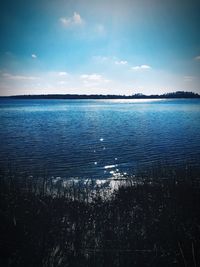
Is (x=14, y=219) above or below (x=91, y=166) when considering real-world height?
above

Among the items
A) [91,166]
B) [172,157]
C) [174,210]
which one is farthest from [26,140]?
[174,210]

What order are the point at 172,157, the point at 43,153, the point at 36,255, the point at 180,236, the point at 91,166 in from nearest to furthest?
the point at 36,255, the point at 180,236, the point at 91,166, the point at 172,157, the point at 43,153

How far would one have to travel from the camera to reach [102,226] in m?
→ 10.6

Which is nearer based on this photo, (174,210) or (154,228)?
(154,228)

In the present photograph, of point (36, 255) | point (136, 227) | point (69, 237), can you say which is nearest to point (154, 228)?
point (136, 227)

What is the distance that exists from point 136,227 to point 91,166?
39.2 feet

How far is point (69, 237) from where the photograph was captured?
9.64 meters

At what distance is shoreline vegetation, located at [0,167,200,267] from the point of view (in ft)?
27.5

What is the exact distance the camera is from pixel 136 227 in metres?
10.5

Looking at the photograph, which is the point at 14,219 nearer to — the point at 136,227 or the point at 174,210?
the point at 136,227

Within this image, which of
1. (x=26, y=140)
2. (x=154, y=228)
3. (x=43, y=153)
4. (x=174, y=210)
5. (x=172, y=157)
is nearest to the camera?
(x=154, y=228)

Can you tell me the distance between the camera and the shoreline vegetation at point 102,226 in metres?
8.37

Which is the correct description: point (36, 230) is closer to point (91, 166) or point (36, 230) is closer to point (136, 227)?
point (136, 227)

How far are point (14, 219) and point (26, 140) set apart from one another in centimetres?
2559
